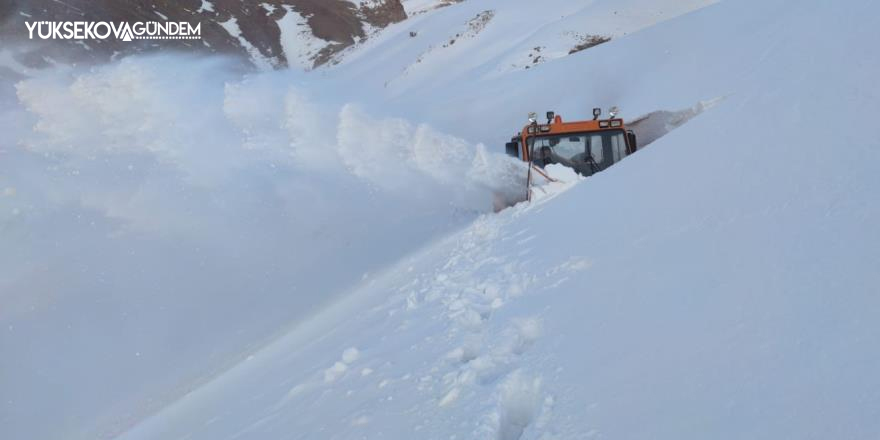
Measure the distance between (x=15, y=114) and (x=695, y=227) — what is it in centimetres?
1739

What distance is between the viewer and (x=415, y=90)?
31359 mm

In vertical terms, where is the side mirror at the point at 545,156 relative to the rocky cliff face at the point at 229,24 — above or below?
below

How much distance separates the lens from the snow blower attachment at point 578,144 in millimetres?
9820

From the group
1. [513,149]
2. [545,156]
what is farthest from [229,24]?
[513,149]

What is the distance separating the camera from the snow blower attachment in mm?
9820

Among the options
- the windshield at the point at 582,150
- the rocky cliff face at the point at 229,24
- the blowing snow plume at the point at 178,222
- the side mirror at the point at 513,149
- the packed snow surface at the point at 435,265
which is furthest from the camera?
the rocky cliff face at the point at 229,24

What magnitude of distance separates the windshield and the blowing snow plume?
1.60ft

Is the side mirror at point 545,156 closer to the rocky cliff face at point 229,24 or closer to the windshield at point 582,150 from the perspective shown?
the windshield at point 582,150

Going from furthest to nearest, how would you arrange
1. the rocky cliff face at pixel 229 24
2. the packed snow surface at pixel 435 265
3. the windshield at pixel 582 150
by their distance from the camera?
the rocky cliff face at pixel 229 24, the windshield at pixel 582 150, the packed snow surface at pixel 435 265

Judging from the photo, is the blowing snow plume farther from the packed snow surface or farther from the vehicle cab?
the vehicle cab

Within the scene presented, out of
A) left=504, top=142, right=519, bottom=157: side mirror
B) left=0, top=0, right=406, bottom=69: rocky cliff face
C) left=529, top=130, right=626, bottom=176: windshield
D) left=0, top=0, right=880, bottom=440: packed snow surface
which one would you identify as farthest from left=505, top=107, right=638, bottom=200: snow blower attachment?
left=0, top=0, right=406, bottom=69: rocky cliff face

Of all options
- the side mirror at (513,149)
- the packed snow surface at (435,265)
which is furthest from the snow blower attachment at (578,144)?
the packed snow surface at (435,265)

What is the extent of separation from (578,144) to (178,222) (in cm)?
596

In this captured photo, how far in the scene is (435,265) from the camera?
24.7 feet
